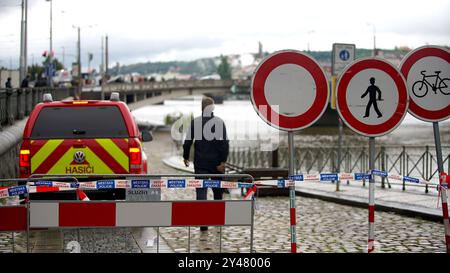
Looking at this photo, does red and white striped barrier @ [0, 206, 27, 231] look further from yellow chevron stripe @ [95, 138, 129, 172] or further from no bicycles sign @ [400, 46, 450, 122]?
no bicycles sign @ [400, 46, 450, 122]

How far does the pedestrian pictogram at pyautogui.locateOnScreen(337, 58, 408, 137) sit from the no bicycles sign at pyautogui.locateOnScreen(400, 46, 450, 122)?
567 mm

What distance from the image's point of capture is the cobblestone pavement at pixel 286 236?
354 inches

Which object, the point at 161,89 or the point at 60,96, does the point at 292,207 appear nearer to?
the point at 60,96

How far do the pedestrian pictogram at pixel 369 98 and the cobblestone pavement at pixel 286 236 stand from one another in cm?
200

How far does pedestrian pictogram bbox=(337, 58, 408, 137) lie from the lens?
774 centimetres

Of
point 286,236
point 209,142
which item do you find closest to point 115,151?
point 209,142

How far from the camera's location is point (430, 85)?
27.3 feet

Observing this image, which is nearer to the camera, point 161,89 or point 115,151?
point 115,151

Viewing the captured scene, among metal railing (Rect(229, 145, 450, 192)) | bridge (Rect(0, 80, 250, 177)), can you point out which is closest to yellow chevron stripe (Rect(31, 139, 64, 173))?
bridge (Rect(0, 80, 250, 177))

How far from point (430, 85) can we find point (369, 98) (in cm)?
93

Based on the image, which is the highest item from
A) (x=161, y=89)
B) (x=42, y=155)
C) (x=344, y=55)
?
(x=344, y=55)

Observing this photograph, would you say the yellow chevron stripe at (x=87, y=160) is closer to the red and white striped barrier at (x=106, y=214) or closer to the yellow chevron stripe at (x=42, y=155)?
the yellow chevron stripe at (x=42, y=155)

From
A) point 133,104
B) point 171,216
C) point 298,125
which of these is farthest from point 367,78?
point 133,104
